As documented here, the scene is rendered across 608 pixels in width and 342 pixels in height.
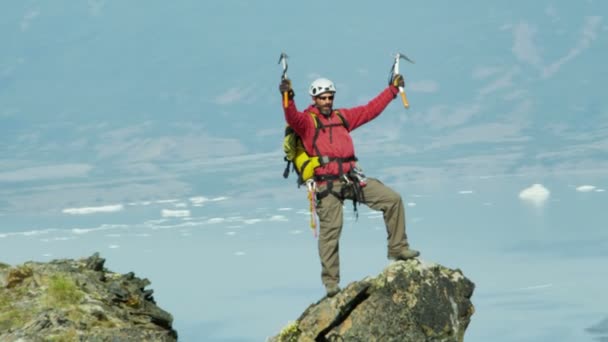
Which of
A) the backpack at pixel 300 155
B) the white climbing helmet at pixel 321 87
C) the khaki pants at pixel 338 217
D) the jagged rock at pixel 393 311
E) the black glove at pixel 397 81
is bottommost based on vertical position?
the jagged rock at pixel 393 311

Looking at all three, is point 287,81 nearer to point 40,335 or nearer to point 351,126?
point 351,126

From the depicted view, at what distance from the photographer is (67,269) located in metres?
22.9

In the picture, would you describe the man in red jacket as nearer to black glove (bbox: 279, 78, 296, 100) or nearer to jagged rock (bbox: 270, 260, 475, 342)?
jagged rock (bbox: 270, 260, 475, 342)

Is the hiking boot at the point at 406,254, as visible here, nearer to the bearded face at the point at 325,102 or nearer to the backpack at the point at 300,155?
the backpack at the point at 300,155

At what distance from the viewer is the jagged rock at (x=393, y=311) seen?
752 inches

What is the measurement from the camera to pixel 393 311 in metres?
19.2

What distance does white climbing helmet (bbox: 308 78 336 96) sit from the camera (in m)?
19.2

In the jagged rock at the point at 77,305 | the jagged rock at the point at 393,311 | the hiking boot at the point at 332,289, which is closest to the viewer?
the jagged rock at the point at 77,305

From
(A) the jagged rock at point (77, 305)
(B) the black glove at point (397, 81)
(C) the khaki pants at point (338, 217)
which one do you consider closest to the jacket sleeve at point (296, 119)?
(C) the khaki pants at point (338, 217)

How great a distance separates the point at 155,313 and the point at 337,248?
5.03 m

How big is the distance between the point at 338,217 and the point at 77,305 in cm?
561

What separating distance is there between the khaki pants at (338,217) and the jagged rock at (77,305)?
3.35 meters

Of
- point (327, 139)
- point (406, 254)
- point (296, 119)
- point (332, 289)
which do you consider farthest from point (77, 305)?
point (406, 254)

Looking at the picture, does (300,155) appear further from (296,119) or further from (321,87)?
(321,87)
